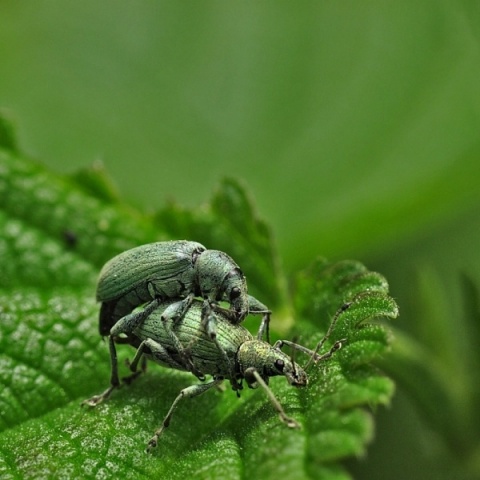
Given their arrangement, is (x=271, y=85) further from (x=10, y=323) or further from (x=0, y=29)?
(x=10, y=323)

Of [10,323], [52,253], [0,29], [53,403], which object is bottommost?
[53,403]

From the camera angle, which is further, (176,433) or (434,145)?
(434,145)

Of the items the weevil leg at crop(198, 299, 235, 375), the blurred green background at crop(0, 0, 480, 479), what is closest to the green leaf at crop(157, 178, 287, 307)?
the weevil leg at crop(198, 299, 235, 375)

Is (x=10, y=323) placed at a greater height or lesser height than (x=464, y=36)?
lesser

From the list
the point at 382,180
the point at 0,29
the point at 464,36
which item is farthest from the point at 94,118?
the point at 464,36

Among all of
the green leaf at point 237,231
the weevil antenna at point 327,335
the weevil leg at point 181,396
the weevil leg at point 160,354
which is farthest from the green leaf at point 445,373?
the weevil leg at point 160,354

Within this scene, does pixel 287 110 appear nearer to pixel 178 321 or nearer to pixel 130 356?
pixel 130 356

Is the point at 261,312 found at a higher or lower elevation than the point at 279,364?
higher

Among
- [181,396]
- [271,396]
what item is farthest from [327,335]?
[181,396]
